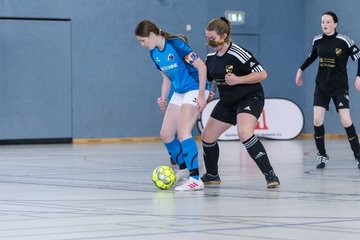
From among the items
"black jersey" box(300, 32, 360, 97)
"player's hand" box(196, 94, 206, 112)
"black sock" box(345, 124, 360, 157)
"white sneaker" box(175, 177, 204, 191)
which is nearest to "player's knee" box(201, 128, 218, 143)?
"player's hand" box(196, 94, 206, 112)

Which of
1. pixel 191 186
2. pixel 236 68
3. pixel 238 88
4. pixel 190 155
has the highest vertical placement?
pixel 236 68

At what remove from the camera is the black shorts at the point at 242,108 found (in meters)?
9.32

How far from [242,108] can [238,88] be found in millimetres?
219

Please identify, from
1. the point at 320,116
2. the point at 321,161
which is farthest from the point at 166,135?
the point at 321,161

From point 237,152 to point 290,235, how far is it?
1116 centimetres

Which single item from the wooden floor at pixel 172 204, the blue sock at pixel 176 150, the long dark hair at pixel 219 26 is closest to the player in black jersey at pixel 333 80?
the wooden floor at pixel 172 204

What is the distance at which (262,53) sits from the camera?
963 inches

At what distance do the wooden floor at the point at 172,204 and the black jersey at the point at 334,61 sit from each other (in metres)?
1.05

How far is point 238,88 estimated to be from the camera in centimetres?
941

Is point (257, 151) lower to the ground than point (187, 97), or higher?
lower

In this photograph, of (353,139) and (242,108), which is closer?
(242,108)

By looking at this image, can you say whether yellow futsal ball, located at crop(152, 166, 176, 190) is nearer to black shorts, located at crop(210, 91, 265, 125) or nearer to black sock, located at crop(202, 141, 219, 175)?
black sock, located at crop(202, 141, 219, 175)

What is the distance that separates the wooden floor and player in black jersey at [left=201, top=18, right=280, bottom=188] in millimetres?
443

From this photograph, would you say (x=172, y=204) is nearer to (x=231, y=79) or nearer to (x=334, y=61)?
(x=231, y=79)
